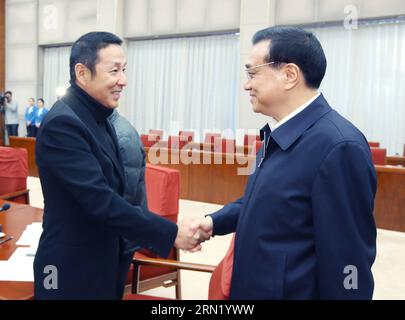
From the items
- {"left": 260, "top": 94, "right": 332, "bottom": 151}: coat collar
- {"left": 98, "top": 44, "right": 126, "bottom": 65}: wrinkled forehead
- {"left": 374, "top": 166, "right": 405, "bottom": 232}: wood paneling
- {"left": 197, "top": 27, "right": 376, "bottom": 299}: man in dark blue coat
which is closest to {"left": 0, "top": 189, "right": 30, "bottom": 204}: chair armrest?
{"left": 98, "top": 44, "right": 126, "bottom": 65}: wrinkled forehead

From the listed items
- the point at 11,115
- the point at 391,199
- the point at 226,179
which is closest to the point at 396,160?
the point at 391,199

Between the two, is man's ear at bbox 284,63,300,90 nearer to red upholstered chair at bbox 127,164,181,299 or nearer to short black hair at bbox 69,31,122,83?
short black hair at bbox 69,31,122,83

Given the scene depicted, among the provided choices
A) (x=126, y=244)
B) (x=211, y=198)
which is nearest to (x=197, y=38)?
(x=211, y=198)

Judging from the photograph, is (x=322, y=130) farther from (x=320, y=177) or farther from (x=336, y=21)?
(x=336, y=21)

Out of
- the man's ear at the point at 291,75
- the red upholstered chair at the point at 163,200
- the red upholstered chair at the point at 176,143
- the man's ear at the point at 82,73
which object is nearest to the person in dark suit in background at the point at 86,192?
the man's ear at the point at 82,73

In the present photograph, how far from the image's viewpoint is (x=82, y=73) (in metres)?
1.49

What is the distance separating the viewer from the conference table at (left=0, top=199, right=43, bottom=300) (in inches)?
54.5

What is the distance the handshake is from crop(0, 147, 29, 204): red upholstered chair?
6.58ft

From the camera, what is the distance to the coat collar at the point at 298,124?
1.18 m

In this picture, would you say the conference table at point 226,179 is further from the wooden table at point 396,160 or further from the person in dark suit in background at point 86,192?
the person in dark suit in background at point 86,192

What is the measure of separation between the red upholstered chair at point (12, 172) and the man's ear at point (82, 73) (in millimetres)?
2055

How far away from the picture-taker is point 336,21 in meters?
8.23

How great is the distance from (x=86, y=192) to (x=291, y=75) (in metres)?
0.74

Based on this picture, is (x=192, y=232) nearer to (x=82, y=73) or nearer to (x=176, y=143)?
(x=82, y=73)
